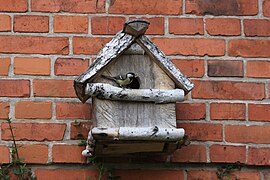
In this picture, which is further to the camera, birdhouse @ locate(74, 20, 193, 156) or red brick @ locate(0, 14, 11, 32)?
red brick @ locate(0, 14, 11, 32)

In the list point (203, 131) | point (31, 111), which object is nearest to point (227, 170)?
point (203, 131)

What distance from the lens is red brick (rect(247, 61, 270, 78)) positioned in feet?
9.60

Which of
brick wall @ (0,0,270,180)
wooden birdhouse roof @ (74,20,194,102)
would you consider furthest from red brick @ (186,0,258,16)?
wooden birdhouse roof @ (74,20,194,102)

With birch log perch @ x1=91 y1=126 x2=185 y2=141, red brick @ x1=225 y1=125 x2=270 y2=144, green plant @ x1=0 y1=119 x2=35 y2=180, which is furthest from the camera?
red brick @ x1=225 y1=125 x2=270 y2=144

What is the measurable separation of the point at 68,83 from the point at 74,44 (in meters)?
0.15

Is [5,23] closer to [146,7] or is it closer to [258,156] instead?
[146,7]

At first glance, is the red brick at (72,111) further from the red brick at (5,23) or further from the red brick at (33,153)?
the red brick at (5,23)

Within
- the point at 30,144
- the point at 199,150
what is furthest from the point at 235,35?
the point at 30,144

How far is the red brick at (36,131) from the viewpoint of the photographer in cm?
283

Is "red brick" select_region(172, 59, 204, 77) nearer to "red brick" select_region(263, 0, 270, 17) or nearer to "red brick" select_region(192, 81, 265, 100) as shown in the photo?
"red brick" select_region(192, 81, 265, 100)

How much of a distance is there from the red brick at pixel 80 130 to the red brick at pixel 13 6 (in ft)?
1.57

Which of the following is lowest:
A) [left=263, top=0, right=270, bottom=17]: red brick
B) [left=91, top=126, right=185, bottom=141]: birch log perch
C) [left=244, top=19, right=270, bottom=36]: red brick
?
[left=91, top=126, right=185, bottom=141]: birch log perch

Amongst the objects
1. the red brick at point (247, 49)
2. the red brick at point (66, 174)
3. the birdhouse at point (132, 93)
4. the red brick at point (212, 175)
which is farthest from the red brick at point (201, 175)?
the red brick at point (247, 49)

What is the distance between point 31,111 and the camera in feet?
9.34
